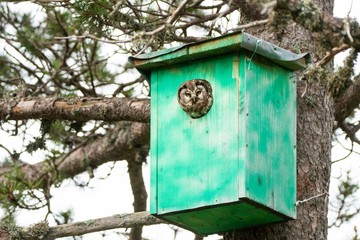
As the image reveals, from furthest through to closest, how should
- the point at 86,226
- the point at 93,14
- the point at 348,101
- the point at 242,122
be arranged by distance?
the point at 348,101 → the point at 93,14 → the point at 86,226 → the point at 242,122

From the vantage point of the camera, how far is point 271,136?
186 inches

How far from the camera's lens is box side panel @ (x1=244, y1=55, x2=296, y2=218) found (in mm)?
4598

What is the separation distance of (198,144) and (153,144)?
23cm

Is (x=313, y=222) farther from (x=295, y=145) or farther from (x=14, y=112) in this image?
(x=14, y=112)

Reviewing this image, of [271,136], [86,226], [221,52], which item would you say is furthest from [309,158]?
[86,226]

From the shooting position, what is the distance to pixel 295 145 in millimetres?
4855

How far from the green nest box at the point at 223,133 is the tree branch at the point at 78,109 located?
17.9 inches

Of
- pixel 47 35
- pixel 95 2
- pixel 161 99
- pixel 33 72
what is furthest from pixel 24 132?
pixel 161 99

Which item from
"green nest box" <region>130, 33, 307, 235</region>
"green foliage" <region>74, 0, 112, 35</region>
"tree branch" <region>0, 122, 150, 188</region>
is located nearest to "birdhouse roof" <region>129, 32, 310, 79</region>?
"green nest box" <region>130, 33, 307, 235</region>

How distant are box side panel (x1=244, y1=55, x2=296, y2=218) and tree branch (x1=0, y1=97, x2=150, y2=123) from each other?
26.9 inches

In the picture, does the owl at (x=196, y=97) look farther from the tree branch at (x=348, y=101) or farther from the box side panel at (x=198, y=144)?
the tree branch at (x=348, y=101)

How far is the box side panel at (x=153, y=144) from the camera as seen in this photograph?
477 centimetres

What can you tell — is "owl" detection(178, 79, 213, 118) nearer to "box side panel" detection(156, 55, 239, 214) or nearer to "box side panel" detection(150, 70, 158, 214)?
"box side panel" detection(156, 55, 239, 214)

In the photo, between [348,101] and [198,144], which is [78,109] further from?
[348,101]
